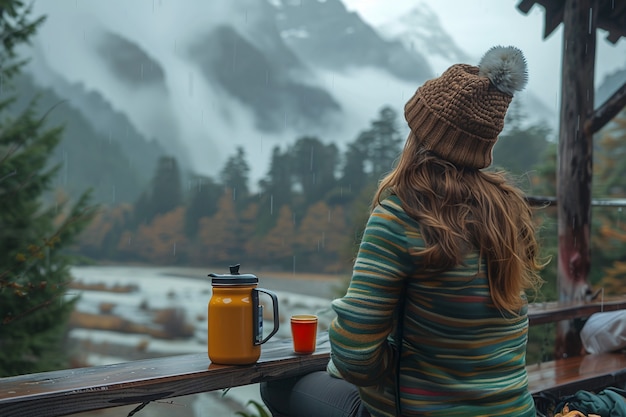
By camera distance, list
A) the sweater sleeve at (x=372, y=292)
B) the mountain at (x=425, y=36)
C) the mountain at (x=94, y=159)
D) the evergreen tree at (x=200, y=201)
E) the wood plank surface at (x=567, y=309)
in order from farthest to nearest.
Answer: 1. the mountain at (x=425, y=36)
2. the mountain at (x=94, y=159)
3. the evergreen tree at (x=200, y=201)
4. the wood plank surface at (x=567, y=309)
5. the sweater sleeve at (x=372, y=292)

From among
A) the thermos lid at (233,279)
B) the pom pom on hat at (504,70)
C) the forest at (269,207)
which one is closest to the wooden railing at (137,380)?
the thermos lid at (233,279)

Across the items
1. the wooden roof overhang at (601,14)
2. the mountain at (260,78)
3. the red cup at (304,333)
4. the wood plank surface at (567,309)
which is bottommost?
the wood plank surface at (567,309)

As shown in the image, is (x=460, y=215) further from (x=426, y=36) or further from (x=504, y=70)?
(x=426, y=36)

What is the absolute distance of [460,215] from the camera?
1180 mm

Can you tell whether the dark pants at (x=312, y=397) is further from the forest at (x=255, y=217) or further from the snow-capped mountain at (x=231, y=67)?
the snow-capped mountain at (x=231, y=67)

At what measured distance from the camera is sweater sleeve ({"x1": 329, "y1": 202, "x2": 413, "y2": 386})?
113cm

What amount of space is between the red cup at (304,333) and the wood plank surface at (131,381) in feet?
0.09

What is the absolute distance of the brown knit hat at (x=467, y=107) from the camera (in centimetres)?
120

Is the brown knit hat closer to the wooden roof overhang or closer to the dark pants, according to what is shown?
the dark pants

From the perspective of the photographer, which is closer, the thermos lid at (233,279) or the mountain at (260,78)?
the thermos lid at (233,279)

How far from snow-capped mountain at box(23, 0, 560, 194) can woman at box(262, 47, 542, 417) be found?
128 ft

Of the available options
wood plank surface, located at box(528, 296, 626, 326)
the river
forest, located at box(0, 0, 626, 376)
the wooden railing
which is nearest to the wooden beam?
wood plank surface, located at box(528, 296, 626, 326)

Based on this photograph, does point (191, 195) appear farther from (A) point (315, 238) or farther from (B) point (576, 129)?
(B) point (576, 129)

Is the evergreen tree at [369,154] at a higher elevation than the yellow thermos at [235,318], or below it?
higher
